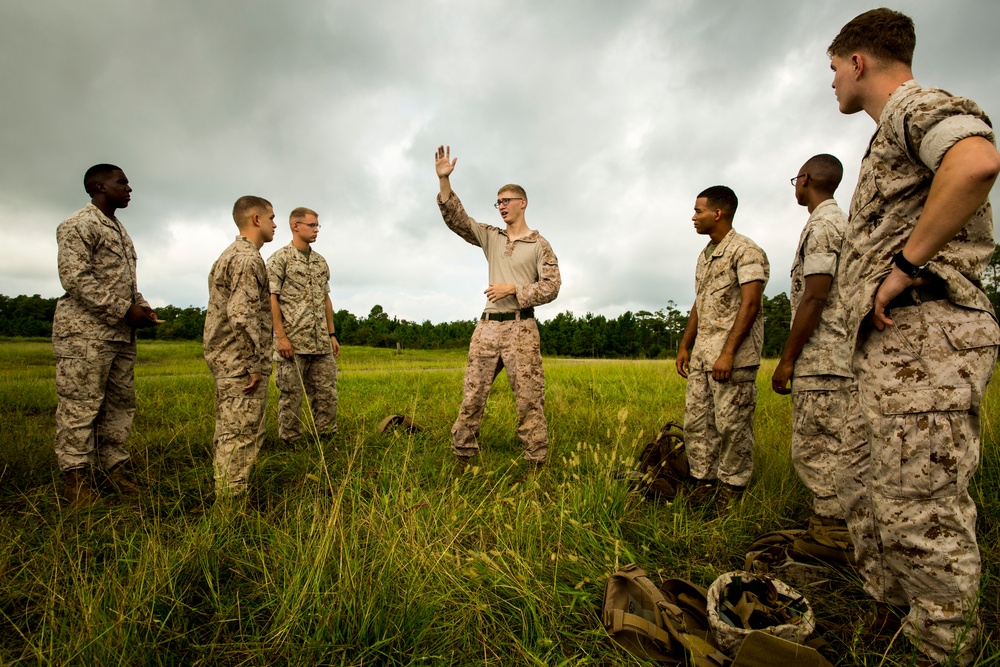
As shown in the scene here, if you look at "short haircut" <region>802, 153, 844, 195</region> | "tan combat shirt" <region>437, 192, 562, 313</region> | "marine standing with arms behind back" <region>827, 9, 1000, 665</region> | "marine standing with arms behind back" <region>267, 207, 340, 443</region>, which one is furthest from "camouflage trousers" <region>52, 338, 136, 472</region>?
"short haircut" <region>802, 153, 844, 195</region>

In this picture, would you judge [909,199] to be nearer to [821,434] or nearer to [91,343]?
[821,434]

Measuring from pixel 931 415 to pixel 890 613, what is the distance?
0.94 m

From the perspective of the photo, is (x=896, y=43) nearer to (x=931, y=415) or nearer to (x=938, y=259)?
(x=938, y=259)

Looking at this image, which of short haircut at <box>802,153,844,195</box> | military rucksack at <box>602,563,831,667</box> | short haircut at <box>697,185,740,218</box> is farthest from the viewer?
short haircut at <box>697,185,740,218</box>

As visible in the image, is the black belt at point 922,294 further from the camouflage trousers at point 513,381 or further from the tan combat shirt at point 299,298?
the tan combat shirt at point 299,298

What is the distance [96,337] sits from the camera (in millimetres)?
3518

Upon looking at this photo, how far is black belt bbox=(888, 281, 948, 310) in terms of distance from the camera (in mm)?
1607

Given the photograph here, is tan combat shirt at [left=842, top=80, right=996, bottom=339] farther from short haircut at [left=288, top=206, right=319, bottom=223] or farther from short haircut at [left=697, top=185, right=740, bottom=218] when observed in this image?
short haircut at [left=288, top=206, right=319, bottom=223]

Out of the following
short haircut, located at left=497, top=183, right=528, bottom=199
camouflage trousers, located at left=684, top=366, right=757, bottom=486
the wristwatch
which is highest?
short haircut, located at left=497, top=183, right=528, bottom=199

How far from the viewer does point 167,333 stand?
118 feet

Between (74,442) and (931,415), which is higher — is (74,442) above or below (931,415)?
below

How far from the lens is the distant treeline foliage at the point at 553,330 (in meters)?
37.3

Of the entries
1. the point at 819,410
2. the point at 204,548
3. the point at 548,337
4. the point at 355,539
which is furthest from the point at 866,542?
the point at 548,337

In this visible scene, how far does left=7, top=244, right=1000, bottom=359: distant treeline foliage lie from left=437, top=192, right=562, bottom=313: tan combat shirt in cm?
3323
